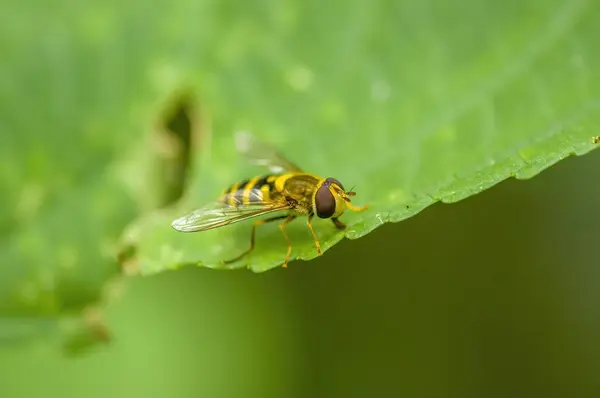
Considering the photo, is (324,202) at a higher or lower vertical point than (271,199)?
lower

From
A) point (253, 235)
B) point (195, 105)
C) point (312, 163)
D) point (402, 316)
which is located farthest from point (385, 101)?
point (402, 316)

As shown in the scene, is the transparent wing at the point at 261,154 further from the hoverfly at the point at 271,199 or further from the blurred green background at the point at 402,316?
the blurred green background at the point at 402,316

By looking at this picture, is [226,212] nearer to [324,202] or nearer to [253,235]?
[253,235]

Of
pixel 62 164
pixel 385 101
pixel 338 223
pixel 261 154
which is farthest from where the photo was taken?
pixel 62 164

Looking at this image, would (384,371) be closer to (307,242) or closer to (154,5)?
(307,242)

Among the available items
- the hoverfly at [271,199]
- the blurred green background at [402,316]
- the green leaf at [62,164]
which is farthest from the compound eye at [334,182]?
the blurred green background at [402,316]

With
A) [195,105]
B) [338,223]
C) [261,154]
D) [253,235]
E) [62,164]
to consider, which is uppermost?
[195,105]
